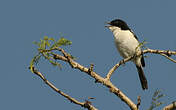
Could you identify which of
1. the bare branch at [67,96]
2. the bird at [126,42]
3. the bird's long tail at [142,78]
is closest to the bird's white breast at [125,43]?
the bird at [126,42]

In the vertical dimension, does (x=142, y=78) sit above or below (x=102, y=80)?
above

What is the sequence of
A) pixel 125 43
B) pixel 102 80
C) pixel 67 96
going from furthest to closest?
pixel 125 43 < pixel 102 80 < pixel 67 96

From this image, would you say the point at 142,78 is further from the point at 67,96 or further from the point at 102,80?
the point at 67,96

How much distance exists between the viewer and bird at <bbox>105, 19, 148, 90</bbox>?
7602mm

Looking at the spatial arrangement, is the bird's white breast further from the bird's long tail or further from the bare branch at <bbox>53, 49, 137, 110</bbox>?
the bare branch at <bbox>53, 49, 137, 110</bbox>

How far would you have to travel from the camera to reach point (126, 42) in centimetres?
764

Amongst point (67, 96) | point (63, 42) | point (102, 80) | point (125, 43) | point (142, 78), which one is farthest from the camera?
point (142, 78)

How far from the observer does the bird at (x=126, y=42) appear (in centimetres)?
760

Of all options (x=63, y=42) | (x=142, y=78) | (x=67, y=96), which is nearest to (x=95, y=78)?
(x=67, y=96)

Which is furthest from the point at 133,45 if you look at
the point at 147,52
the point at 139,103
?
the point at 139,103

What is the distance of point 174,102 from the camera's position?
2871 millimetres

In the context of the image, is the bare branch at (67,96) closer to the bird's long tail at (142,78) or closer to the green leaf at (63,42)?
the green leaf at (63,42)

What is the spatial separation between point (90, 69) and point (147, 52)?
62 cm

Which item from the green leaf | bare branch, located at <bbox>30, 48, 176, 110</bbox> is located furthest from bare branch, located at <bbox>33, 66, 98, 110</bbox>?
the green leaf
